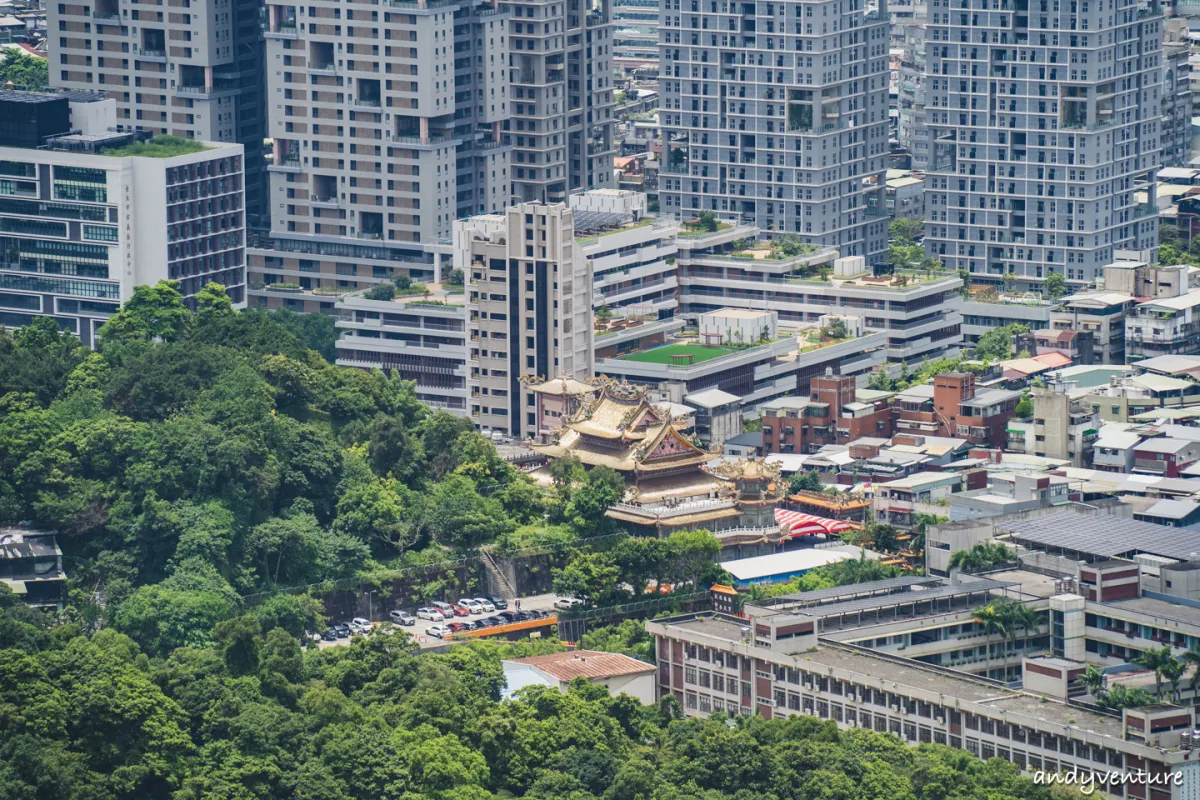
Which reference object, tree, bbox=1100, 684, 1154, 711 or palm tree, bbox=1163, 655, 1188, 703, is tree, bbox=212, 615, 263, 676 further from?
palm tree, bbox=1163, 655, 1188, 703

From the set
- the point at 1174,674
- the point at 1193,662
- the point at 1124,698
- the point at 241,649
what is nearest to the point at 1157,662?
the point at 1174,674

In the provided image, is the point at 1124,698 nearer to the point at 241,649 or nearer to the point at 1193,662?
the point at 1193,662

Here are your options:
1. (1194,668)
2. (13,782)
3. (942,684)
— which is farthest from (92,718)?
(1194,668)

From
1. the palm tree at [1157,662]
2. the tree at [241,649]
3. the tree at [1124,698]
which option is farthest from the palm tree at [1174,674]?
the tree at [241,649]

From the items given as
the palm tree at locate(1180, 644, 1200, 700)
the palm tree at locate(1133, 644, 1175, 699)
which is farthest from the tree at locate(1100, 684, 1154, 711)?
the palm tree at locate(1180, 644, 1200, 700)

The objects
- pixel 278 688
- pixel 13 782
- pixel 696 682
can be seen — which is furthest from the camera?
pixel 696 682

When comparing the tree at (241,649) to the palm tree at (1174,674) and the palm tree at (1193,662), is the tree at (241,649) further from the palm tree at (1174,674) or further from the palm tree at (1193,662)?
the palm tree at (1193,662)

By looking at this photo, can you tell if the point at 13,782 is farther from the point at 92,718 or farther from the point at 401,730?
the point at 401,730
